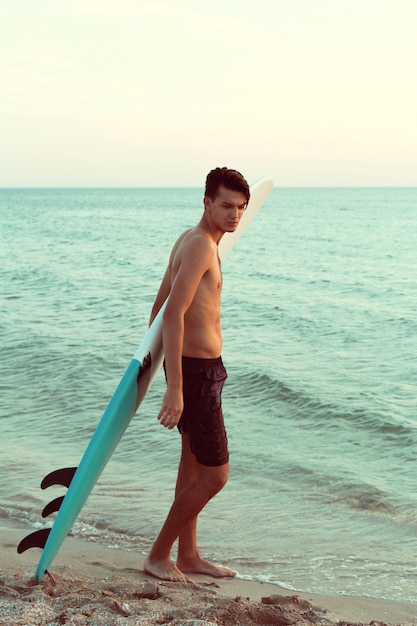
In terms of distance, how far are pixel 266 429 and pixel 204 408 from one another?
12.2 ft

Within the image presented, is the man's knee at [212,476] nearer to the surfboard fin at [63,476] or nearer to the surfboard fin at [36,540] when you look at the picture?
the surfboard fin at [63,476]

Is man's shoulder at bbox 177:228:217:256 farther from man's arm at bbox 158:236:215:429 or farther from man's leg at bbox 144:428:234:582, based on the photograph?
man's leg at bbox 144:428:234:582

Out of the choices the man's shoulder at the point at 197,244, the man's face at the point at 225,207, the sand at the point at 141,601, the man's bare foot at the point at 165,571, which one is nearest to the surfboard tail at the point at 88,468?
the sand at the point at 141,601

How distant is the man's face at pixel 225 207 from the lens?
343 cm

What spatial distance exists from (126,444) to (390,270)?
1794 cm

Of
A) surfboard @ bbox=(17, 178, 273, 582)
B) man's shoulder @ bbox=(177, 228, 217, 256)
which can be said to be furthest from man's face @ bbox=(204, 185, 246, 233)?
surfboard @ bbox=(17, 178, 273, 582)

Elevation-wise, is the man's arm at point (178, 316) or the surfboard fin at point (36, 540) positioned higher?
the man's arm at point (178, 316)

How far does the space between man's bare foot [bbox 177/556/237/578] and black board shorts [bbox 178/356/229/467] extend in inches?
24.1

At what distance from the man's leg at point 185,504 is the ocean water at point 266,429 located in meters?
0.60

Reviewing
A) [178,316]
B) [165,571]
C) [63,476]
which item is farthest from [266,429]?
[178,316]

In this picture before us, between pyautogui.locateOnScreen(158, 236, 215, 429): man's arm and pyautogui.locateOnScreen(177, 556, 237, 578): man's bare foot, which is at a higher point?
pyautogui.locateOnScreen(158, 236, 215, 429): man's arm

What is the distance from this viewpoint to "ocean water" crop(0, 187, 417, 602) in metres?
4.59

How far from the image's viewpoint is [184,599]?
323 cm

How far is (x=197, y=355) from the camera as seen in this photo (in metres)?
3.53
